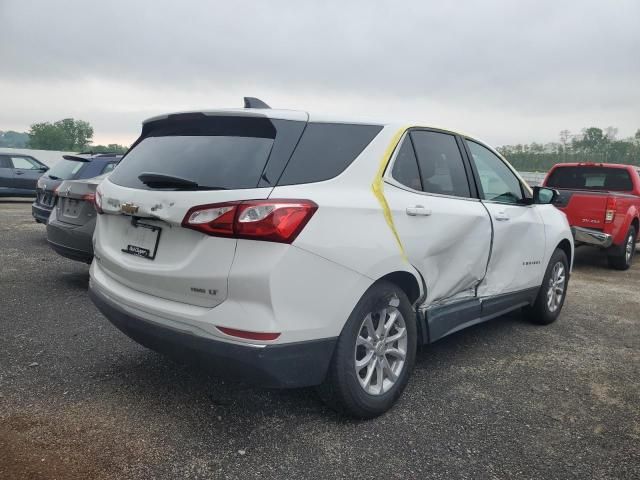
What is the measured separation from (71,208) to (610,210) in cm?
751

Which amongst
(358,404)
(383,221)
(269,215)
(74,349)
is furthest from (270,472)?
(74,349)

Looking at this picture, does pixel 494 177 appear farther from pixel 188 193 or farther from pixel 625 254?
pixel 625 254

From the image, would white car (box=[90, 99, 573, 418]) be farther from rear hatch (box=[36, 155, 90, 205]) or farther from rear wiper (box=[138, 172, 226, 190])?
rear hatch (box=[36, 155, 90, 205])

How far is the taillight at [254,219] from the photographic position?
238 cm

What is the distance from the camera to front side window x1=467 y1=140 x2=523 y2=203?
4065 millimetres

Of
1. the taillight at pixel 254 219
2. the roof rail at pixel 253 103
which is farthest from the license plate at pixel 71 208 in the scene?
the taillight at pixel 254 219

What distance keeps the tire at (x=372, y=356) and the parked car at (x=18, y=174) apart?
50.1 ft

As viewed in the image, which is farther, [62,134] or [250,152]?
[62,134]

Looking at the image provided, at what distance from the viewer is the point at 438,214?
3297 millimetres

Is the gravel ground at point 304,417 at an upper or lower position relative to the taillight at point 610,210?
lower

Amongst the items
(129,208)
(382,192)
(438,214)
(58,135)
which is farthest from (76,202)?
(58,135)

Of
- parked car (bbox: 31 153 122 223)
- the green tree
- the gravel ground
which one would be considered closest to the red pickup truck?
the gravel ground

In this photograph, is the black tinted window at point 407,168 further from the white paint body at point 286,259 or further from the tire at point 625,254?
the tire at point 625,254

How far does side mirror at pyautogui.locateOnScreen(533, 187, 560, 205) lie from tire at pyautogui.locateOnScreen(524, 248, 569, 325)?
64 cm
